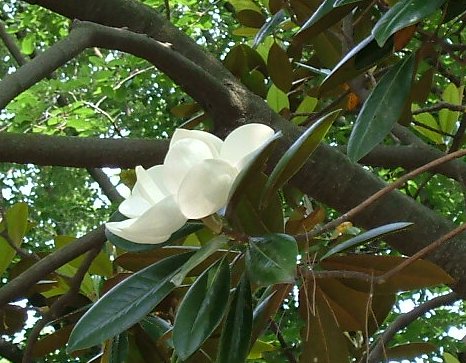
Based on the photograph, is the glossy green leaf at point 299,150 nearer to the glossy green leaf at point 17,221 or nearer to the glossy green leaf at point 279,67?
the glossy green leaf at point 17,221

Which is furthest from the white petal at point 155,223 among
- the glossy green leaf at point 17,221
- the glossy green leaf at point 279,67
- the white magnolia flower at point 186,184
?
the glossy green leaf at point 279,67

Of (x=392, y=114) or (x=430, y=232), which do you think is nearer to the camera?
(x=392, y=114)

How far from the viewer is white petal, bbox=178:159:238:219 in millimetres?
504

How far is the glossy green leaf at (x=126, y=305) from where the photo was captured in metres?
0.56

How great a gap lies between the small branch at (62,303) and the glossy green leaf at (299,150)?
1.25ft

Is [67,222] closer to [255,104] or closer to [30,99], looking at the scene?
[30,99]

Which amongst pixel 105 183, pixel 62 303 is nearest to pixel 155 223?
pixel 62 303

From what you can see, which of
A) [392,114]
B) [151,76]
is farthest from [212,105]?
[151,76]

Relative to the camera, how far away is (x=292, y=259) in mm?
517

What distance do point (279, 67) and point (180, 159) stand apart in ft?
2.39

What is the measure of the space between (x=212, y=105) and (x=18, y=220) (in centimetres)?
29

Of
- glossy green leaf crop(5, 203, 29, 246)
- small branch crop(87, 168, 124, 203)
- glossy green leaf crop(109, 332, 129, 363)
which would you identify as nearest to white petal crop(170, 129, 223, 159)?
glossy green leaf crop(109, 332, 129, 363)

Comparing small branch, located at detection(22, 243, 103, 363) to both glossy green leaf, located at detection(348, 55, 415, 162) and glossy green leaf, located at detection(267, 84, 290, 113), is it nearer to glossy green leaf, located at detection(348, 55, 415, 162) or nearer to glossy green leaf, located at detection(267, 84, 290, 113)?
glossy green leaf, located at detection(348, 55, 415, 162)

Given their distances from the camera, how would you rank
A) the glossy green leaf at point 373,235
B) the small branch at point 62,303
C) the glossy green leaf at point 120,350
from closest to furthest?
1. the glossy green leaf at point 373,235
2. the glossy green leaf at point 120,350
3. the small branch at point 62,303
